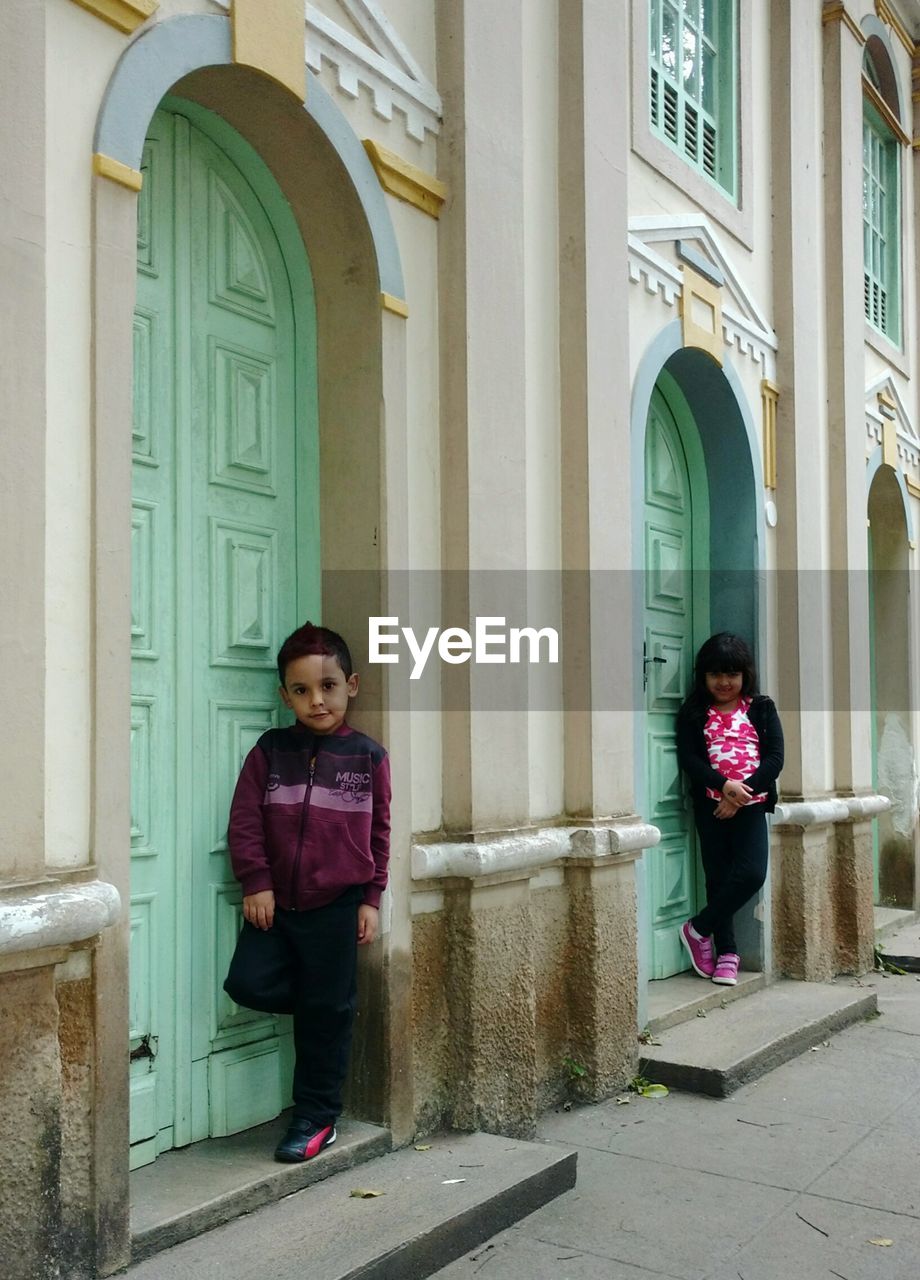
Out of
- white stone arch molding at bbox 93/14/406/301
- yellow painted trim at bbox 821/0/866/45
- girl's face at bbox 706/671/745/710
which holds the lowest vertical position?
girl's face at bbox 706/671/745/710

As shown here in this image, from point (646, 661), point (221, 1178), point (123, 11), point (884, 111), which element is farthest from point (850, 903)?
point (123, 11)

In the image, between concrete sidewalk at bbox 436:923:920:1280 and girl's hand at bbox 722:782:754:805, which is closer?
concrete sidewalk at bbox 436:923:920:1280

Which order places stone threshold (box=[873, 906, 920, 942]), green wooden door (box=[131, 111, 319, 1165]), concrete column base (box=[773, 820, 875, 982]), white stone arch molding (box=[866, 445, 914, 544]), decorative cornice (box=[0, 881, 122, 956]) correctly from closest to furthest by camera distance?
decorative cornice (box=[0, 881, 122, 956]) < green wooden door (box=[131, 111, 319, 1165]) < concrete column base (box=[773, 820, 875, 982]) < stone threshold (box=[873, 906, 920, 942]) < white stone arch molding (box=[866, 445, 914, 544])

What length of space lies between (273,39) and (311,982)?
287 cm

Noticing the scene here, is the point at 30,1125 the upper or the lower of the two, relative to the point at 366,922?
lower

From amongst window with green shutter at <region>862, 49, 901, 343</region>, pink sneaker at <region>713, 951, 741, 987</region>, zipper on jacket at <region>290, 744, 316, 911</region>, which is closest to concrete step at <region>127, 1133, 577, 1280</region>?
zipper on jacket at <region>290, 744, 316, 911</region>

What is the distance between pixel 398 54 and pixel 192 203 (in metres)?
1.04

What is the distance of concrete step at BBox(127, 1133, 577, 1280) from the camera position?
3.41 metres

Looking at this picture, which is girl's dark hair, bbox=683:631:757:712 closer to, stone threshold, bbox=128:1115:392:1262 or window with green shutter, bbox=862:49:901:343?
stone threshold, bbox=128:1115:392:1262

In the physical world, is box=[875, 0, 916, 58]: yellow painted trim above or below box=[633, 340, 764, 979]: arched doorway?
above

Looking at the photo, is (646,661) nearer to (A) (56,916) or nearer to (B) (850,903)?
(B) (850,903)

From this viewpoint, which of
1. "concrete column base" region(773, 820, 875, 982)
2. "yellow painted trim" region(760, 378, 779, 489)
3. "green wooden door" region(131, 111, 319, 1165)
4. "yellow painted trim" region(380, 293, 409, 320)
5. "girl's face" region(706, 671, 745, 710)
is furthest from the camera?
"yellow painted trim" region(760, 378, 779, 489)

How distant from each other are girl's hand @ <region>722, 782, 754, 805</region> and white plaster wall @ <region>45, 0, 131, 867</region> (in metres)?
4.25

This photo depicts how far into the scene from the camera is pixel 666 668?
23.6 feet
